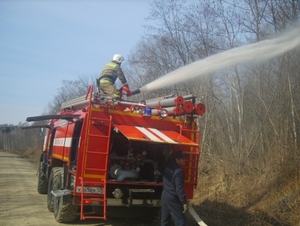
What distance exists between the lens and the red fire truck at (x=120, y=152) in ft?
22.9

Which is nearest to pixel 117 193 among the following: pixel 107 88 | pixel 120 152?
pixel 120 152

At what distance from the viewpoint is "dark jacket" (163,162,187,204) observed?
6.30m

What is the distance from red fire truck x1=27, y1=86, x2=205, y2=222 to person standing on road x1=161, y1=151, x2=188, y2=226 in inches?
18.8

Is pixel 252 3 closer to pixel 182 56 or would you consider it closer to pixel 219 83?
pixel 219 83

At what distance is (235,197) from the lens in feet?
33.7

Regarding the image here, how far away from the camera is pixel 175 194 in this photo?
6473 millimetres

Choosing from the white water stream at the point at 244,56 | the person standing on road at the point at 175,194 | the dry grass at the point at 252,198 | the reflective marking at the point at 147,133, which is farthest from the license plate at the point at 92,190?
the white water stream at the point at 244,56

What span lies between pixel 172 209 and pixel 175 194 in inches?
10.7

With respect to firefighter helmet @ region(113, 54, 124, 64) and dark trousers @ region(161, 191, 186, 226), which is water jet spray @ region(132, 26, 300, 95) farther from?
dark trousers @ region(161, 191, 186, 226)

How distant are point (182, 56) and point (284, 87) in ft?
24.1

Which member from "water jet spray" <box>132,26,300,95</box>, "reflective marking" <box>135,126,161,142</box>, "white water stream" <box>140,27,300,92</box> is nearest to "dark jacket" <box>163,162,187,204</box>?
"reflective marking" <box>135,126,161,142</box>

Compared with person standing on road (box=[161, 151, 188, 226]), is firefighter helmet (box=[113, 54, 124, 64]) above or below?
above

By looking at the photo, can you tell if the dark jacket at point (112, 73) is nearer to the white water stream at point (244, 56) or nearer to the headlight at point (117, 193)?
the white water stream at point (244, 56)

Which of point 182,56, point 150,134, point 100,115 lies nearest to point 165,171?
point 150,134
